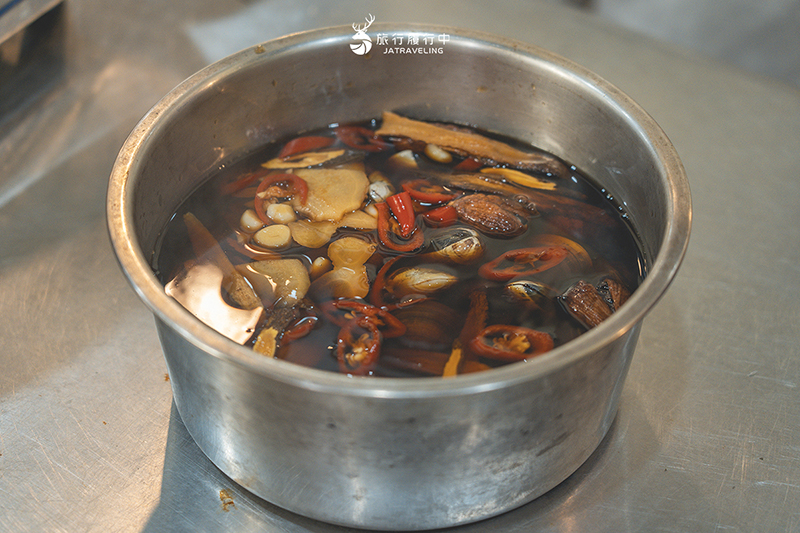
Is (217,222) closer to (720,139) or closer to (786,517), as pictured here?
(786,517)

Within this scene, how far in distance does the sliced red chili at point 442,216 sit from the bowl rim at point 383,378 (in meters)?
0.37

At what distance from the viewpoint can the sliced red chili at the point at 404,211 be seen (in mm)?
1310

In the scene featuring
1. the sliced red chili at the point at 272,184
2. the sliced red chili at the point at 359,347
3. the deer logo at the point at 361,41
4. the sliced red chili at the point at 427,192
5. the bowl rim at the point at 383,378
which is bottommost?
the sliced red chili at the point at 359,347

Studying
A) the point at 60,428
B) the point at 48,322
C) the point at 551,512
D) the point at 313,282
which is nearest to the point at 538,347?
the point at 551,512

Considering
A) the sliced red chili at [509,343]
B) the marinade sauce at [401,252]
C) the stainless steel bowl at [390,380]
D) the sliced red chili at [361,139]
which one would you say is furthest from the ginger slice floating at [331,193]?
the sliced red chili at [509,343]

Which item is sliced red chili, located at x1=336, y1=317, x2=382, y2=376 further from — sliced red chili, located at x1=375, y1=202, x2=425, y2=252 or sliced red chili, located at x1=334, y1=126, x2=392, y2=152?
sliced red chili, located at x1=334, y1=126, x2=392, y2=152

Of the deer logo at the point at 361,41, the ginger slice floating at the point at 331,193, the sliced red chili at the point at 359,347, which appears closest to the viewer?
the sliced red chili at the point at 359,347

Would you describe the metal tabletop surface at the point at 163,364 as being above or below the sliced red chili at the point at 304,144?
below

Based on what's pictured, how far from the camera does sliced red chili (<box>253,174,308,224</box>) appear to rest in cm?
134

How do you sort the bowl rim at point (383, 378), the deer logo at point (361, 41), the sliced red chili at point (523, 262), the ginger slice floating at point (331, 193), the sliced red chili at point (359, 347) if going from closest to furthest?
the bowl rim at point (383, 378) → the sliced red chili at point (359, 347) → the sliced red chili at point (523, 262) → the ginger slice floating at point (331, 193) → the deer logo at point (361, 41)

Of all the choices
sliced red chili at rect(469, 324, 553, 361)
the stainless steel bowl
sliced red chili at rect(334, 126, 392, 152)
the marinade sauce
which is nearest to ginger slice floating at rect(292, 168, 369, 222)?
the marinade sauce

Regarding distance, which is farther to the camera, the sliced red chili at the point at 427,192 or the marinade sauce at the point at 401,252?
the sliced red chili at the point at 427,192

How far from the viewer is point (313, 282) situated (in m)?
1.20

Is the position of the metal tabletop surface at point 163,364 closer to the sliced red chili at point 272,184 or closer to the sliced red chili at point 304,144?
the sliced red chili at point 272,184
